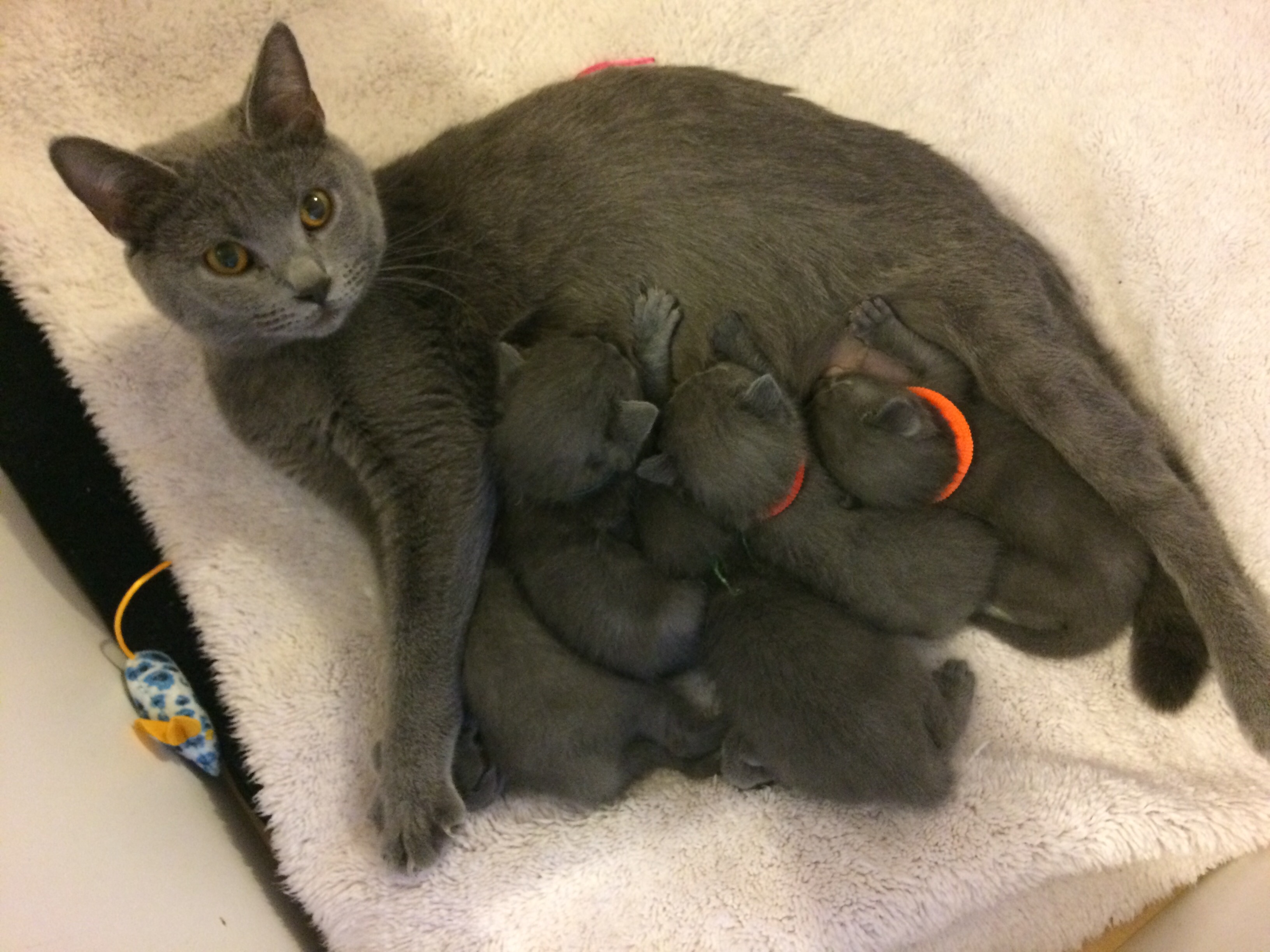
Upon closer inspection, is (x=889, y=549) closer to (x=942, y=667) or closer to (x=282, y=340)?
(x=942, y=667)

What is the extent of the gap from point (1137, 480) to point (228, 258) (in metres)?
1.35

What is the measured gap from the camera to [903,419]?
1.30m

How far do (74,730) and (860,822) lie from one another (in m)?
1.13

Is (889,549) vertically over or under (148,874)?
over

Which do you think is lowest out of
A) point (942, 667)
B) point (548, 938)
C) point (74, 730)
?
point (548, 938)

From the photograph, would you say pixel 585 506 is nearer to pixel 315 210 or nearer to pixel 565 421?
pixel 565 421

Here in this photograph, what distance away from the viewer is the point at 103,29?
5.15ft

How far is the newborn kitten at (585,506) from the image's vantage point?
126 cm

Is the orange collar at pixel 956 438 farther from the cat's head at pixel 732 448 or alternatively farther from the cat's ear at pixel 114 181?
the cat's ear at pixel 114 181

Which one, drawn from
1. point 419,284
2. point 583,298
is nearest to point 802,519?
point 583,298

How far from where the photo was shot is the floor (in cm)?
94

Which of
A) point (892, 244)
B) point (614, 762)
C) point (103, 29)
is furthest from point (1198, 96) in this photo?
point (103, 29)

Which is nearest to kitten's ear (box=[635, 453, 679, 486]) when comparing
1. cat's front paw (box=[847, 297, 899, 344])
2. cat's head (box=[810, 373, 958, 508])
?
cat's head (box=[810, 373, 958, 508])

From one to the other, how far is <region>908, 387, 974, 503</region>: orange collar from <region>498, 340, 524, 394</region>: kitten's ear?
0.64 m
